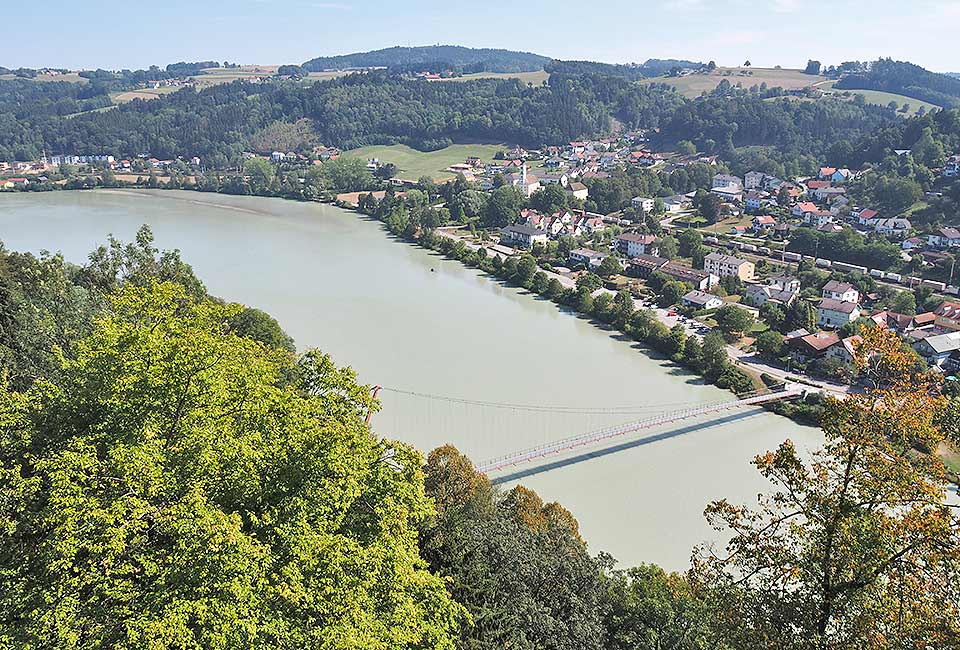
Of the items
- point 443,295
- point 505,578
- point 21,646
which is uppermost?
point 21,646

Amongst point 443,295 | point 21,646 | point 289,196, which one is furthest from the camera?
point 289,196

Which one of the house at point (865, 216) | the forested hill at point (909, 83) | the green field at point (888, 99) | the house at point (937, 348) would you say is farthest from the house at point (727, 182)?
the forested hill at point (909, 83)

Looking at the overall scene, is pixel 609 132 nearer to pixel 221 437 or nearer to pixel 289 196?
pixel 289 196

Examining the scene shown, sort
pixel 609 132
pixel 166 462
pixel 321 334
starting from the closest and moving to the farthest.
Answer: pixel 166 462 < pixel 321 334 < pixel 609 132

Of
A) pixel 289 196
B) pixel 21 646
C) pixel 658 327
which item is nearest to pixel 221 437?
pixel 21 646

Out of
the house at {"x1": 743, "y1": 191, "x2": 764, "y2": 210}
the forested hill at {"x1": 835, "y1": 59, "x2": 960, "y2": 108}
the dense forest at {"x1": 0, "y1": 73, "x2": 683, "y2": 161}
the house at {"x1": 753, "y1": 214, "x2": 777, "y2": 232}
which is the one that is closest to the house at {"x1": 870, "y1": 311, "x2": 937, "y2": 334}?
the house at {"x1": 753, "y1": 214, "x2": 777, "y2": 232}

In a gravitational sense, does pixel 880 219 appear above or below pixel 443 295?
above

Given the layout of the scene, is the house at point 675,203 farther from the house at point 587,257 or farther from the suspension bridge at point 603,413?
the suspension bridge at point 603,413

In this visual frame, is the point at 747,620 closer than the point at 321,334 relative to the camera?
Yes
